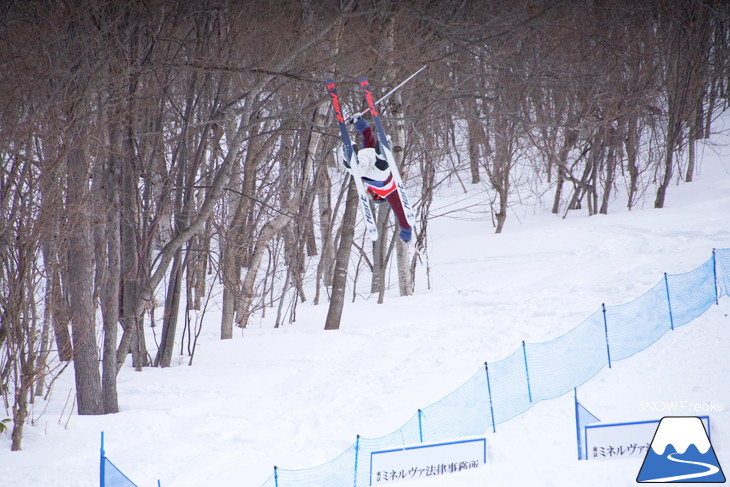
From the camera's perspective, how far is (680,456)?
607cm

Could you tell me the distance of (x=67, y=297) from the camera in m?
9.36

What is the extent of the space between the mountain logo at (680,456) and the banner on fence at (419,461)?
5.45 ft

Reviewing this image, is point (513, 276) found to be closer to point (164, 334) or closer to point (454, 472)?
point (164, 334)

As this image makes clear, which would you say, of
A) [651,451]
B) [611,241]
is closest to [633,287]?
[611,241]

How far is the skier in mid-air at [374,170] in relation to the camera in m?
8.37

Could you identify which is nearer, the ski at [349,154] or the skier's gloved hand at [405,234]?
the ski at [349,154]

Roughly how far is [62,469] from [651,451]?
A: 233 inches

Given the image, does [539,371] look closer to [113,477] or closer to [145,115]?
[113,477]

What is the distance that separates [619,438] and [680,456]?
0.58 meters

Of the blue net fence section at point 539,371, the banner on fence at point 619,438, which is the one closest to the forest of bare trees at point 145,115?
the blue net fence section at point 539,371

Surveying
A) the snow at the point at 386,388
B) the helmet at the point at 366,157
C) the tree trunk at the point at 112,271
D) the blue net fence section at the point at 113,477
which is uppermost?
the helmet at the point at 366,157

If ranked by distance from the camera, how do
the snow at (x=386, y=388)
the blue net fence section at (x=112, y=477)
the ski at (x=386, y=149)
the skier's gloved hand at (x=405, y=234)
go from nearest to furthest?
the blue net fence section at (x=112, y=477) < the snow at (x=386, y=388) < the ski at (x=386, y=149) < the skier's gloved hand at (x=405, y=234)

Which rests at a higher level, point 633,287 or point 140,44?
point 140,44

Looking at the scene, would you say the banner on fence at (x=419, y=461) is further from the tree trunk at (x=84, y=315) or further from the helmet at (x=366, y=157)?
the tree trunk at (x=84, y=315)
